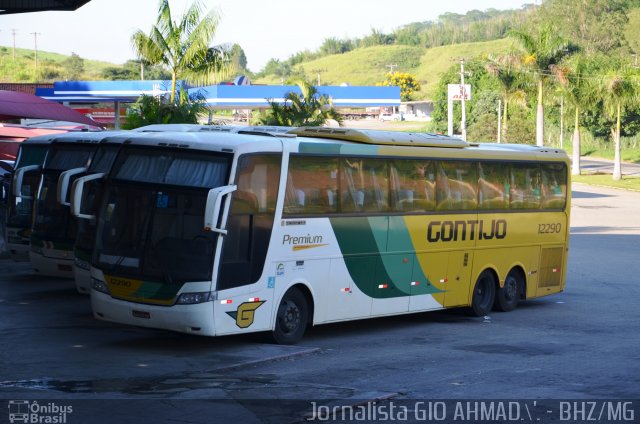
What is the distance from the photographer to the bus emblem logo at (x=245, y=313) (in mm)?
13977

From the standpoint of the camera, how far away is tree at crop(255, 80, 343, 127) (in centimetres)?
3844

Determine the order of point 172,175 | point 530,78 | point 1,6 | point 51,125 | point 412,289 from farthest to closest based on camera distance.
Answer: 1. point 530,78
2. point 51,125
3. point 1,6
4. point 412,289
5. point 172,175

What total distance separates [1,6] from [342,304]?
14957 mm

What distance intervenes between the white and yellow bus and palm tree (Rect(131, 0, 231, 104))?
17711mm

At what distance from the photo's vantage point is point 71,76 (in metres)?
145

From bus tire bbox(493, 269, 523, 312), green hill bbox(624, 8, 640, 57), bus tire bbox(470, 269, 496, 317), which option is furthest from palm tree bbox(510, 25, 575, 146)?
green hill bbox(624, 8, 640, 57)

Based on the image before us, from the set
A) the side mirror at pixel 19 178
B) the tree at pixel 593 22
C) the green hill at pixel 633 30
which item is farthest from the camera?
the tree at pixel 593 22

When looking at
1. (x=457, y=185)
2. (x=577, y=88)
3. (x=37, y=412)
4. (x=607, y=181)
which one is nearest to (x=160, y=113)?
(x=457, y=185)

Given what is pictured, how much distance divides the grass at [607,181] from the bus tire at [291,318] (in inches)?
2135

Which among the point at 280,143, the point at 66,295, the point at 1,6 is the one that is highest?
the point at 1,6

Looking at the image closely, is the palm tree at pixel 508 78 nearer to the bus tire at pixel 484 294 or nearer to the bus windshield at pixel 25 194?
the bus tire at pixel 484 294

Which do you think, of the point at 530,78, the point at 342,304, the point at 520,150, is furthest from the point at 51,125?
the point at 530,78

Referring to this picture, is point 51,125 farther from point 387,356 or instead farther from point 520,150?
point 387,356

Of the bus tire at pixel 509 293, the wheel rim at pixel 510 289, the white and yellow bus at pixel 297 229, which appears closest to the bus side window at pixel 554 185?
the white and yellow bus at pixel 297 229
